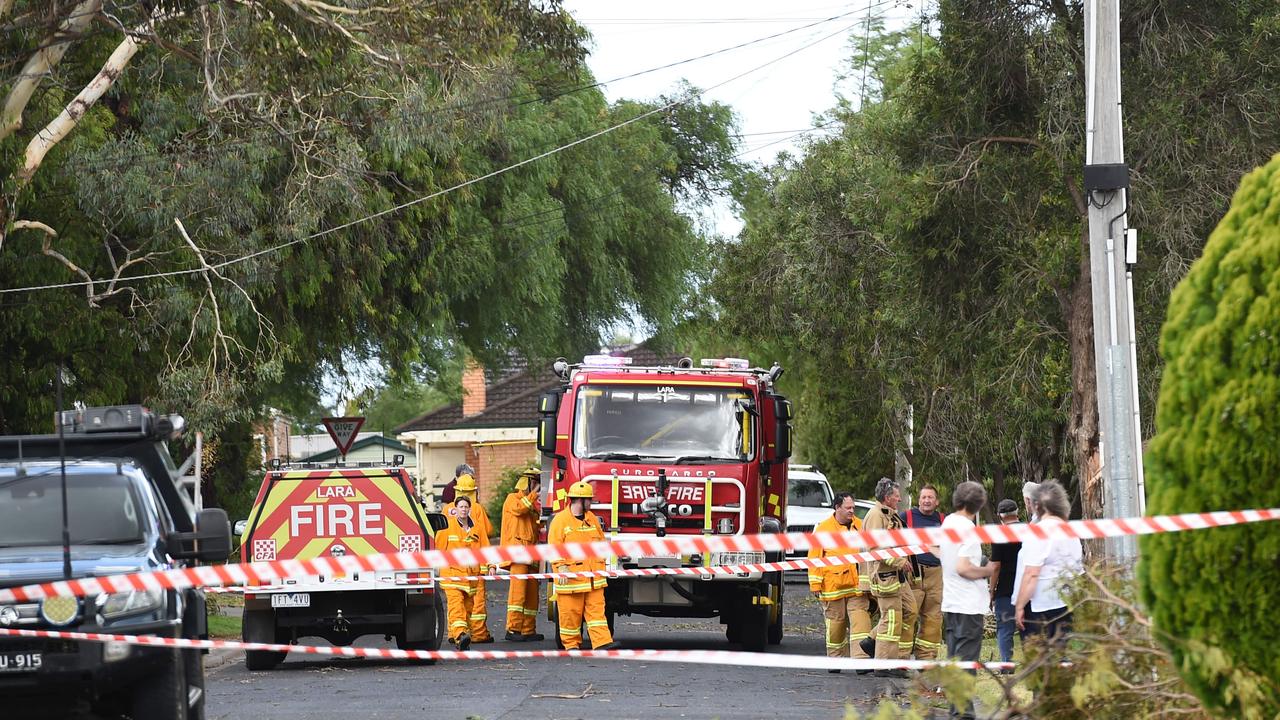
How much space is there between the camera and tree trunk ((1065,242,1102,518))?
65.3 ft

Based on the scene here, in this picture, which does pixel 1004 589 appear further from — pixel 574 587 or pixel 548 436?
pixel 548 436

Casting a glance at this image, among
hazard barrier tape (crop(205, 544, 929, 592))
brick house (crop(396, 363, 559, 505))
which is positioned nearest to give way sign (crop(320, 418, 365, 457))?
hazard barrier tape (crop(205, 544, 929, 592))

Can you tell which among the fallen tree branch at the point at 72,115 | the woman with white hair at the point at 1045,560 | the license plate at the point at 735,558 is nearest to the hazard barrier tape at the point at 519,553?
the woman with white hair at the point at 1045,560

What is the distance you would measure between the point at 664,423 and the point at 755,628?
227 centimetres

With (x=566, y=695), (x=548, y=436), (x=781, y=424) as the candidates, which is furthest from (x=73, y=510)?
(x=781, y=424)

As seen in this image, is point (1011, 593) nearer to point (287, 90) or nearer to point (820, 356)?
point (287, 90)

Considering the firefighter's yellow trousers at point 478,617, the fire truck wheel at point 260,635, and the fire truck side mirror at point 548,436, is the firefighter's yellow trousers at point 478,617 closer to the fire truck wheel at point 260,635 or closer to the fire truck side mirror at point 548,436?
the fire truck side mirror at point 548,436

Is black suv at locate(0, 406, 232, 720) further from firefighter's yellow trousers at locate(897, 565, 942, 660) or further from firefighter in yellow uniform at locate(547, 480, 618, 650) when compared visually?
firefighter's yellow trousers at locate(897, 565, 942, 660)

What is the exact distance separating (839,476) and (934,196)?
2662 cm

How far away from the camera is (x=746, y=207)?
4081 centimetres

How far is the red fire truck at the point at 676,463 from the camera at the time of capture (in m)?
17.5

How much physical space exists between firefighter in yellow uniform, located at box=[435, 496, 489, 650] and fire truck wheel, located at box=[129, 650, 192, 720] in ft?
24.8

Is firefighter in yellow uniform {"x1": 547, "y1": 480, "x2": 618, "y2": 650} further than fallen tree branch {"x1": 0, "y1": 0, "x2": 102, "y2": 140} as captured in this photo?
No

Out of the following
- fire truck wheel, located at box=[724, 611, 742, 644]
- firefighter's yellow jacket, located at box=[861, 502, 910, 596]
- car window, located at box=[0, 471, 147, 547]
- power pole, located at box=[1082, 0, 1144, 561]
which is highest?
power pole, located at box=[1082, 0, 1144, 561]
